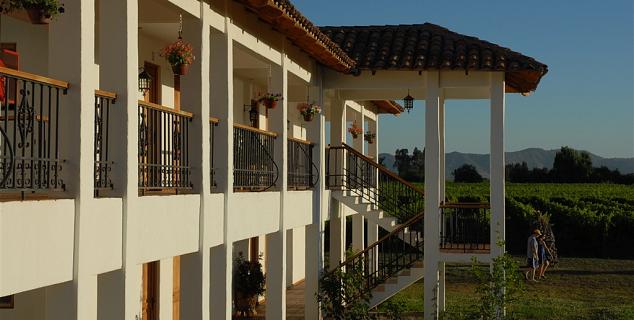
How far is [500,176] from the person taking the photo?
19125mm

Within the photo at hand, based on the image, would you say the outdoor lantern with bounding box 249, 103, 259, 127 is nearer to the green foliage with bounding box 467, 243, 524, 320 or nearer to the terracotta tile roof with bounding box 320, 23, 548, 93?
the terracotta tile roof with bounding box 320, 23, 548, 93

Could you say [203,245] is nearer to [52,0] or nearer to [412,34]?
[52,0]

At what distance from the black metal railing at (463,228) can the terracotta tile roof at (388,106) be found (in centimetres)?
856

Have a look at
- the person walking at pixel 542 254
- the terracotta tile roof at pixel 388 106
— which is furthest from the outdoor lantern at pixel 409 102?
the person walking at pixel 542 254

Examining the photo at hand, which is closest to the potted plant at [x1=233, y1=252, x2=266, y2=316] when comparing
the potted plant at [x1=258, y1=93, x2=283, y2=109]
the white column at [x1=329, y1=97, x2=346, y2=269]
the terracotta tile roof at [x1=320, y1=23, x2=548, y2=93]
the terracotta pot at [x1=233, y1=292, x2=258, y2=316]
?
the terracotta pot at [x1=233, y1=292, x2=258, y2=316]

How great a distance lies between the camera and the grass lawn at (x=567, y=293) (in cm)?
2247

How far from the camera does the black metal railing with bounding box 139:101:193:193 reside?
10805 mm

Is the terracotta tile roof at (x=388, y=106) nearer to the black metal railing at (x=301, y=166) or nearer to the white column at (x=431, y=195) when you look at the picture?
the white column at (x=431, y=195)

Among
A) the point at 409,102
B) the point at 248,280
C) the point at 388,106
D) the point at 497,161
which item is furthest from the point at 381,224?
the point at 388,106

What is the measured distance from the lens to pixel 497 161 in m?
19.1

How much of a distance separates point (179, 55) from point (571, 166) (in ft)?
288

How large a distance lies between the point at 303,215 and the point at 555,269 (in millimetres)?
19456

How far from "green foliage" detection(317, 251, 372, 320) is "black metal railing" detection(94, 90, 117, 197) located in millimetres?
9432

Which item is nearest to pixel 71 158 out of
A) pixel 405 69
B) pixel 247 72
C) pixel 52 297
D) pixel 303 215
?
pixel 52 297
